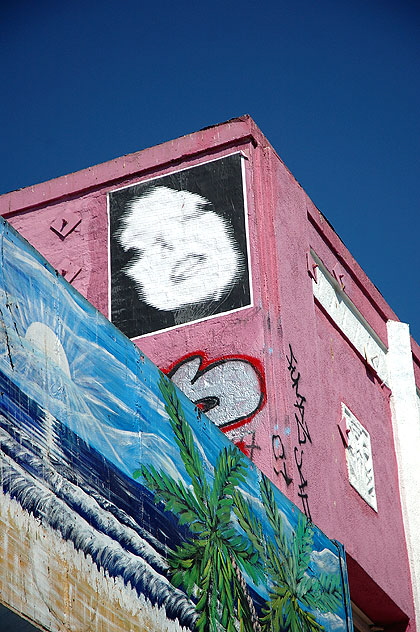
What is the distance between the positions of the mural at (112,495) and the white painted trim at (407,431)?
4.07 metres

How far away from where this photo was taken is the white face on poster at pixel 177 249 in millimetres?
11117

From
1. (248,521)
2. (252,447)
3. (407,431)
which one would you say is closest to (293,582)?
(248,521)

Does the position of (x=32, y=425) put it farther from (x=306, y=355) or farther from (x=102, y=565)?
(x=306, y=355)

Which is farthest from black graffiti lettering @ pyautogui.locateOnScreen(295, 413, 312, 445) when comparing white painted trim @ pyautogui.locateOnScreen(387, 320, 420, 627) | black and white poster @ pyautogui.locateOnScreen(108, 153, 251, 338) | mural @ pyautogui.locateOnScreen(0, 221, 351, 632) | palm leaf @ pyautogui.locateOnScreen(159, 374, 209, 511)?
palm leaf @ pyautogui.locateOnScreen(159, 374, 209, 511)

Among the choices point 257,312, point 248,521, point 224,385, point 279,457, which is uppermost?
point 257,312

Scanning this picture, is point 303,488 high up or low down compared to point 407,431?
down

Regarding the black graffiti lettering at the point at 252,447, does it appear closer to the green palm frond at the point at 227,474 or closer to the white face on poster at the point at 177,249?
the white face on poster at the point at 177,249

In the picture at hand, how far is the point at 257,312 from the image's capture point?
1068 cm

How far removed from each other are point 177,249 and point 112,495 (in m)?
5.15

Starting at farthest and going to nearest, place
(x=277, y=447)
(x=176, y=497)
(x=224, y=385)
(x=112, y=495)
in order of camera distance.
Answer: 1. (x=224, y=385)
2. (x=277, y=447)
3. (x=176, y=497)
4. (x=112, y=495)

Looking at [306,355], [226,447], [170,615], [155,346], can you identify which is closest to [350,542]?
[306,355]

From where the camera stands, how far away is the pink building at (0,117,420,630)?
10.5 metres

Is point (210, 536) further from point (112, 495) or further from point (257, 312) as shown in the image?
point (257, 312)

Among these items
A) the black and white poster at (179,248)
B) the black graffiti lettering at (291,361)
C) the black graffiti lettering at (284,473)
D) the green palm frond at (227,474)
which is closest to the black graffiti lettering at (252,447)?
the black graffiti lettering at (284,473)
